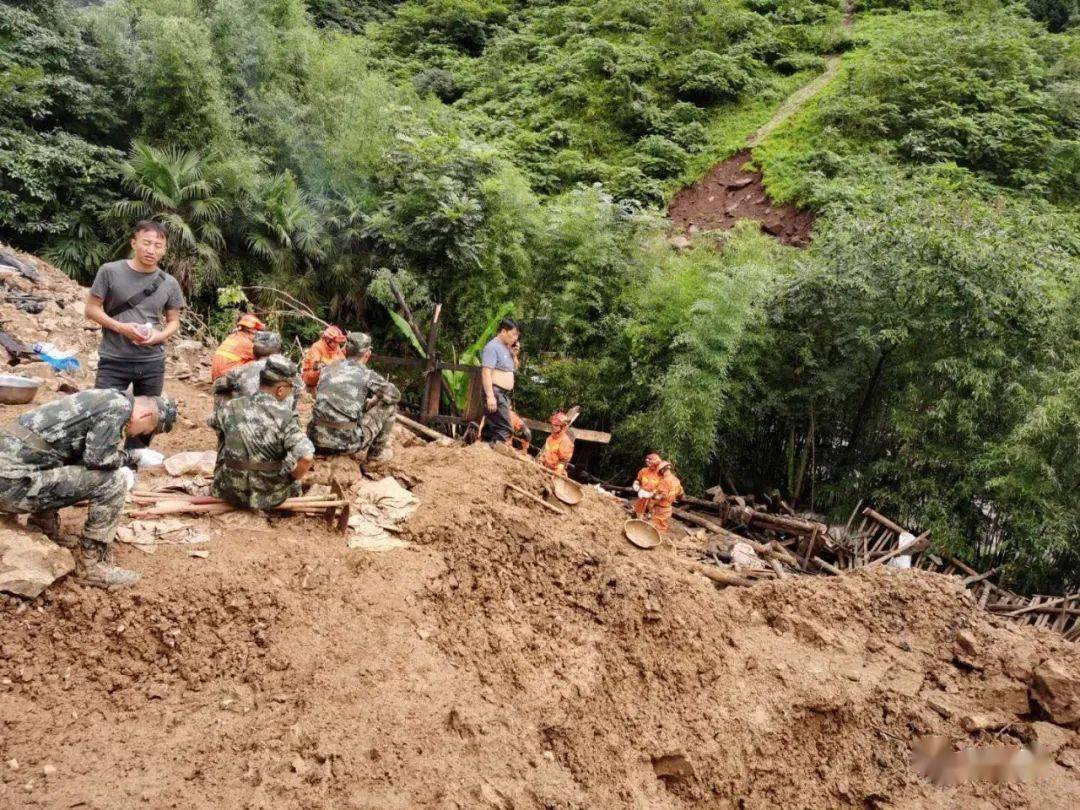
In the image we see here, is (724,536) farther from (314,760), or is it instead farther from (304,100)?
(304,100)

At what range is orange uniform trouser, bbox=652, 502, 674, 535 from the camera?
6.18 m

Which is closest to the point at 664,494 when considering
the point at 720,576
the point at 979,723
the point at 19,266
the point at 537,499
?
the point at 720,576

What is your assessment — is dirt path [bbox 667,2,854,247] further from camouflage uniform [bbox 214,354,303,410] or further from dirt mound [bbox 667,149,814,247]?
camouflage uniform [bbox 214,354,303,410]

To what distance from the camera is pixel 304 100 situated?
41.2 feet

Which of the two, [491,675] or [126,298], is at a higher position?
[126,298]

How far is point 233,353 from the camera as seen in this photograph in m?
5.23

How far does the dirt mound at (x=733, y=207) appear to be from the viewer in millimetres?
13195

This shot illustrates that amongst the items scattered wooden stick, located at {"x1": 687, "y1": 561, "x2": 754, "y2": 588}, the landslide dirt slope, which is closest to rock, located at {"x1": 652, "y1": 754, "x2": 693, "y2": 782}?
the landslide dirt slope

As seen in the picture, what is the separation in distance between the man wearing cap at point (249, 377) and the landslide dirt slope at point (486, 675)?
892mm

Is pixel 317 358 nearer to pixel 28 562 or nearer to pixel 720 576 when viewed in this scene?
pixel 28 562

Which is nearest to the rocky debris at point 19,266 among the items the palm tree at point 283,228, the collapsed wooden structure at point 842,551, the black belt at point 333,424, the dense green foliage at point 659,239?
the dense green foliage at point 659,239

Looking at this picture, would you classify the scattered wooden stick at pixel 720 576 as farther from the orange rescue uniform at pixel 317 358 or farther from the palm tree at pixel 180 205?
the palm tree at pixel 180 205

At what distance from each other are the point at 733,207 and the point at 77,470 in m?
13.8

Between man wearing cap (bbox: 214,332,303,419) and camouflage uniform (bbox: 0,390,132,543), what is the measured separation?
85 centimetres
